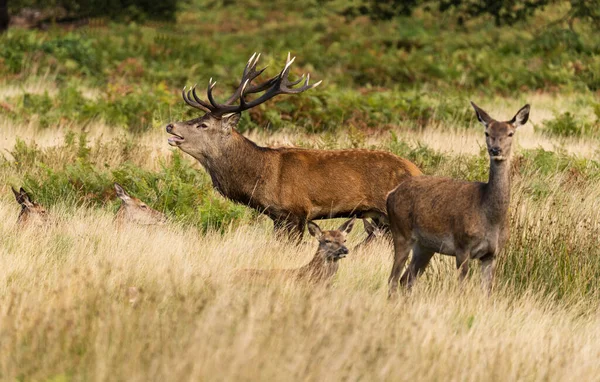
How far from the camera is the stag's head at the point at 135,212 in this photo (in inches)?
377

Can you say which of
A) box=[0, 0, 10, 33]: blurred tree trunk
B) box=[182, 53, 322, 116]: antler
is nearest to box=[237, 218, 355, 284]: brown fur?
box=[182, 53, 322, 116]: antler

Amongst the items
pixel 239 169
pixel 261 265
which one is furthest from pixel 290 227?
pixel 261 265

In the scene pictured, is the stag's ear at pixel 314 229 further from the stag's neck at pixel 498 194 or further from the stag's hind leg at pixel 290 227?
the stag's neck at pixel 498 194

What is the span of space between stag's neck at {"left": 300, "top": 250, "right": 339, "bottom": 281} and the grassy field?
0.12m

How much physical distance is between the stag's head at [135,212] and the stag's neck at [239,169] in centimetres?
68

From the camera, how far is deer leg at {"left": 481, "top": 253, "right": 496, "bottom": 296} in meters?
7.24

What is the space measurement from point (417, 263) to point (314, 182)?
2.26 meters

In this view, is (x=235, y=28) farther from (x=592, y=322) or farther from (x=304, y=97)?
(x=592, y=322)

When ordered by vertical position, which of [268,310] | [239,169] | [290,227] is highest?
[268,310]

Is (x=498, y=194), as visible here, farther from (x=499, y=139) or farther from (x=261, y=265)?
(x=261, y=265)

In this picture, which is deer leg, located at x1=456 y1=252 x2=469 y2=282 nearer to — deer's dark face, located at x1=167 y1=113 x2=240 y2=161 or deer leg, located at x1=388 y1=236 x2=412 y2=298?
deer leg, located at x1=388 y1=236 x2=412 y2=298

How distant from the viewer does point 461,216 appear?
282 inches

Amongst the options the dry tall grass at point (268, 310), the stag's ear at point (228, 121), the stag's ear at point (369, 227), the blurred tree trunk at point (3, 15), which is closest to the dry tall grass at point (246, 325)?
the dry tall grass at point (268, 310)

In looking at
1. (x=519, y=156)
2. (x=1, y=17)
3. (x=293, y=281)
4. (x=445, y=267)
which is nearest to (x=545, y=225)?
(x=445, y=267)
